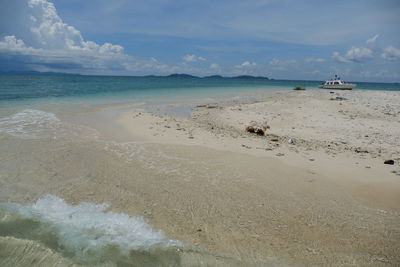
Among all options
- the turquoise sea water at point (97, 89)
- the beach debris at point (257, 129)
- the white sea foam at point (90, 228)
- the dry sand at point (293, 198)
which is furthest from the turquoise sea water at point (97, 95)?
the white sea foam at point (90, 228)

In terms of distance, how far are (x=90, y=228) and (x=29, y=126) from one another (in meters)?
8.78

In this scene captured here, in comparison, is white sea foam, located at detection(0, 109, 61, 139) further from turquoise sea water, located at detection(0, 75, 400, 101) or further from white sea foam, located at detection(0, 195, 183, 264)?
turquoise sea water, located at detection(0, 75, 400, 101)

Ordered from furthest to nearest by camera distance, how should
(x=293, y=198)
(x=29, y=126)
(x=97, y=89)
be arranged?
(x=97, y=89) < (x=29, y=126) < (x=293, y=198)

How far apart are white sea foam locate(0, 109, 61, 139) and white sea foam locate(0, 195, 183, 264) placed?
557cm

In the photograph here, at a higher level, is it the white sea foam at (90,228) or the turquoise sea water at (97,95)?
the turquoise sea water at (97,95)

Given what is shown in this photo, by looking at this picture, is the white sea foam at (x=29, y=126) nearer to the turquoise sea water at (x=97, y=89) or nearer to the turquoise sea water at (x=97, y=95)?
the turquoise sea water at (x=97, y=95)

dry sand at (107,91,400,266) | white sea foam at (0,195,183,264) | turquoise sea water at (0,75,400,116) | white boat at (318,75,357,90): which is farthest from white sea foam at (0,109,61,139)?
white boat at (318,75,357,90)

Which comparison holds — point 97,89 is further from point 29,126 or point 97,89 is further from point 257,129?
point 257,129

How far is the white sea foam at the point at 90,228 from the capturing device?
3533 mm

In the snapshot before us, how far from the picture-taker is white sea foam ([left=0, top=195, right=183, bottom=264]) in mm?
3533

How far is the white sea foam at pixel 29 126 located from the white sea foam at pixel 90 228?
219 inches

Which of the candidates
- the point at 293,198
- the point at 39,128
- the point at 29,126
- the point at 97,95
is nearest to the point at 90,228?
the point at 293,198

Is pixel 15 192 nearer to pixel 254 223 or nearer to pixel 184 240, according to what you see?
pixel 184 240

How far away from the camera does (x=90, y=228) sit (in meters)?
3.92
